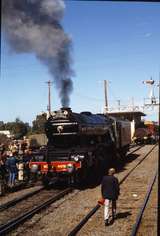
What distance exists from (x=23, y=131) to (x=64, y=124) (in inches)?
2390

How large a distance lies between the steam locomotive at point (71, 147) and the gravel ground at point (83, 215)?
1.01m

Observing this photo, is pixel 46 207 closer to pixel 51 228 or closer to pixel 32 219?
pixel 32 219

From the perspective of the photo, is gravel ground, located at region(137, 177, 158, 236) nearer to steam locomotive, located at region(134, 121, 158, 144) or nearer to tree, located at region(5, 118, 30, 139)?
steam locomotive, located at region(134, 121, 158, 144)

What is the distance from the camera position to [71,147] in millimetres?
15914

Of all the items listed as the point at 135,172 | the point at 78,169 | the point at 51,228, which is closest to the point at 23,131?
the point at 135,172

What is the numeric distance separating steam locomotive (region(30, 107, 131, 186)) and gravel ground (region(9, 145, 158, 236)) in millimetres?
1009

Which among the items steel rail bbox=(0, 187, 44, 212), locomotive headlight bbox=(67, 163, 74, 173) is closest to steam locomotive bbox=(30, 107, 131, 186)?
locomotive headlight bbox=(67, 163, 74, 173)

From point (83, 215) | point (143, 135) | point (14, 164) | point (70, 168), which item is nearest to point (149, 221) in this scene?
point (83, 215)

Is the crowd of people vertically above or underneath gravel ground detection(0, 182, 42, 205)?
above

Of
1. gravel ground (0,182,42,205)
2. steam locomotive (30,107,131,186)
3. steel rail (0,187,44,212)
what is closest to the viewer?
steel rail (0,187,44,212)

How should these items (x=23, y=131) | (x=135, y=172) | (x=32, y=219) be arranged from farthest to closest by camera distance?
(x=23, y=131) → (x=135, y=172) → (x=32, y=219)

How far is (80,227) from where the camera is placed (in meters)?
8.91

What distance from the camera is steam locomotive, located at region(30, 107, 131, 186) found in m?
14.4

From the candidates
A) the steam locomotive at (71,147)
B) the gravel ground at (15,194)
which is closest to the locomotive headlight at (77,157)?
the steam locomotive at (71,147)
